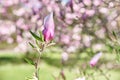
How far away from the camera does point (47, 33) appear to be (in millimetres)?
2186

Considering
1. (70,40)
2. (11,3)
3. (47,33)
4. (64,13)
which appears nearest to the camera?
(47,33)

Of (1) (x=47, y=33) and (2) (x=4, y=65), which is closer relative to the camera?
(1) (x=47, y=33)

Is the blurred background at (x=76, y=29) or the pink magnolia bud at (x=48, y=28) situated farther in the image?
the blurred background at (x=76, y=29)

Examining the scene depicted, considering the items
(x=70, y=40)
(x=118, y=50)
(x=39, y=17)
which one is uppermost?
(x=118, y=50)

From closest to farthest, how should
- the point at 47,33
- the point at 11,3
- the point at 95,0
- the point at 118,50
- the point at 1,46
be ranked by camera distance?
the point at 47,33
the point at 118,50
the point at 95,0
the point at 11,3
the point at 1,46

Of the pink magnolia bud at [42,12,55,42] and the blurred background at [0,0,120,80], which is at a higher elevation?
the pink magnolia bud at [42,12,55,42]

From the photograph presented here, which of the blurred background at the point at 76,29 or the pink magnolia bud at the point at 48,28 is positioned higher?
the pink magnolia bud at the point at 48,28

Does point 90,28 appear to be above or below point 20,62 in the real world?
above

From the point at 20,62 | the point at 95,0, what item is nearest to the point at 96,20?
the point at 95,0

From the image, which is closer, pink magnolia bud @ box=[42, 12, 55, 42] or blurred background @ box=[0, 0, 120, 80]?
pink magnolia bud @ box=[42, 12, 55, 42]

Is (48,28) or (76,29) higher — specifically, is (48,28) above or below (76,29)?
above

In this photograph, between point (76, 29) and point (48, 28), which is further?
point (76, 29)

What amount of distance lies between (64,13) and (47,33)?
11.2 feet

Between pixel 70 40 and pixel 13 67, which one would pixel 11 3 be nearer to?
pixel 70 40
